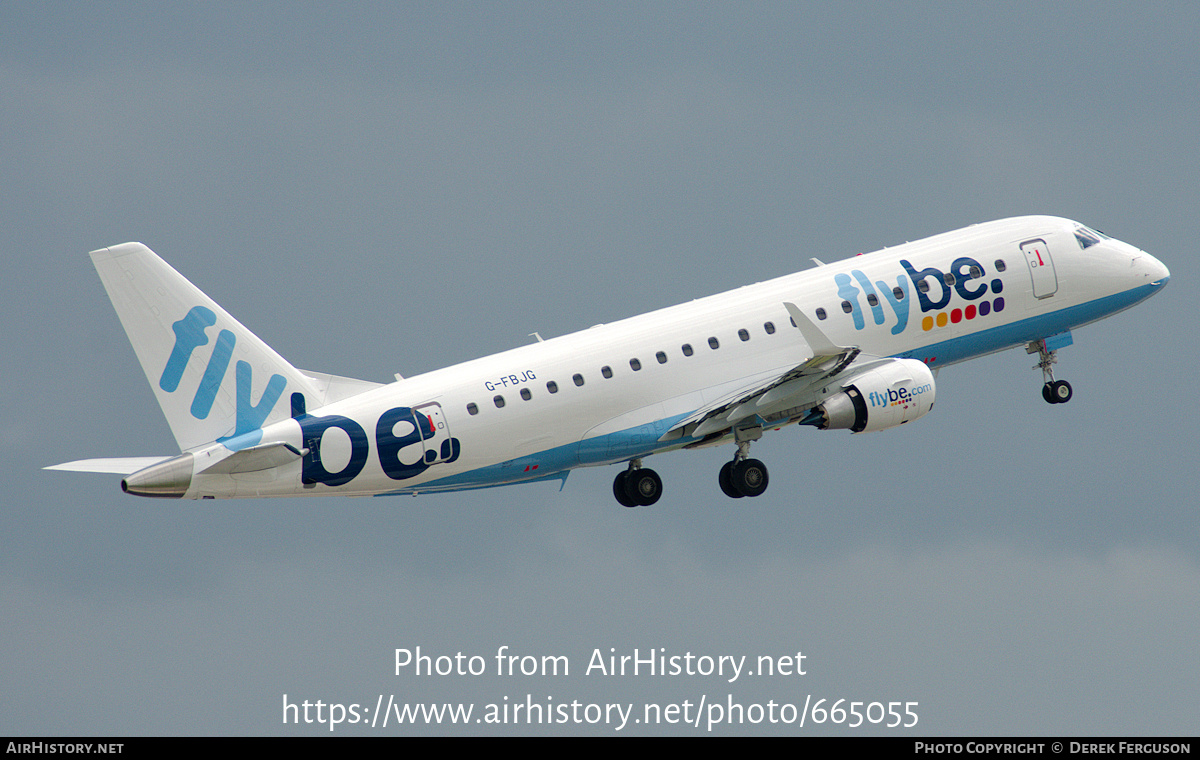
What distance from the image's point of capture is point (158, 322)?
50.1 m

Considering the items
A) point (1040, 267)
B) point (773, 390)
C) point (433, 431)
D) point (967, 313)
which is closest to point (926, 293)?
point (967, 313)

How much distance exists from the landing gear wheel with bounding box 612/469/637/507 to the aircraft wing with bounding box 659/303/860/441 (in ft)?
12.7

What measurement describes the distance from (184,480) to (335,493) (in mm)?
4402

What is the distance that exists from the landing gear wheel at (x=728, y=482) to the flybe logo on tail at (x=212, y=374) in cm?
1472

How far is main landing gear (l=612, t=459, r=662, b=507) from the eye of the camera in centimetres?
5816

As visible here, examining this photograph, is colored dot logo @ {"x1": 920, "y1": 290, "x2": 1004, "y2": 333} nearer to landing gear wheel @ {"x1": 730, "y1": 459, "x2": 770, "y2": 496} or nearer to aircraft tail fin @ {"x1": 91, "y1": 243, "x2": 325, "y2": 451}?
landing gear wheel @ {"x1": 730, "y1": 459, "x2": 770, "y2": 496}

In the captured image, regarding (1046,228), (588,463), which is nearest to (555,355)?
(588,463)

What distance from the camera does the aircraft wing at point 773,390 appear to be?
5253 centimetres

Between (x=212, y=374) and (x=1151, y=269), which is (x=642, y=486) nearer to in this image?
(x=212, y=374)

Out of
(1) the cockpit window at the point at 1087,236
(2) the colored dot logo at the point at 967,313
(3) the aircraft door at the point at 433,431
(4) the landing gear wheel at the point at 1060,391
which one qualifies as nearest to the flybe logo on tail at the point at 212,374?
(3) the aircraft door at the point at 433,431

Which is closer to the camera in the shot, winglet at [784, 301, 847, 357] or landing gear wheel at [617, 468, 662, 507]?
winglet at [784, 301, 847, 357]

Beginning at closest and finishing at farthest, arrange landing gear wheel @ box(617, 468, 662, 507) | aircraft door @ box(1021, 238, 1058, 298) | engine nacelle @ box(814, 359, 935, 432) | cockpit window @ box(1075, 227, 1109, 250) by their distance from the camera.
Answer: engine nacelle @ box(814, 359, 935, 432) → landing gear wheel @ box(617, 468, 662, 507) → aircraft door @ box(1021, 238, 1058, 298) → cockpit window @ box(1075, 227, 1109, 250)

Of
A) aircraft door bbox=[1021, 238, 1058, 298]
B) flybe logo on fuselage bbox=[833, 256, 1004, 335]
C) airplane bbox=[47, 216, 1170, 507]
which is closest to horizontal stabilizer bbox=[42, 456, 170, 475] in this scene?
airplane bbox=[47, 216, 1170, 507]

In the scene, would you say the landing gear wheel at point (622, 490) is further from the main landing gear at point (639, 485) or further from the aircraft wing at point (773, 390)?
the aircraft wing at point (773, 390)
